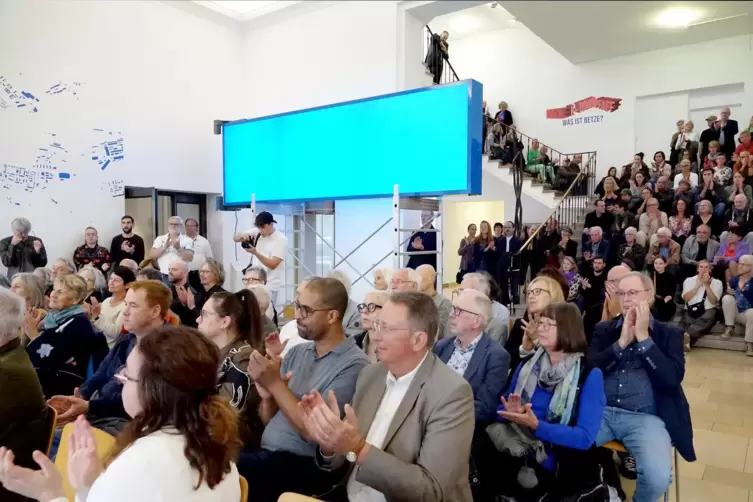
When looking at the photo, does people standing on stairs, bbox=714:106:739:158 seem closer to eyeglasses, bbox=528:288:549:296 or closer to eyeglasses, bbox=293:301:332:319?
eyeglasses, bbox=528:288:549:296

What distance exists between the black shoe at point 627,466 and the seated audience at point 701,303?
4.31 m

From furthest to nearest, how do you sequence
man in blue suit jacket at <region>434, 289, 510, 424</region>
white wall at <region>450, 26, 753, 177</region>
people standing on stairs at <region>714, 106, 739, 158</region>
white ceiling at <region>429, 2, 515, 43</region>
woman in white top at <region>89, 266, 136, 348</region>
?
white ceiling at <region>429, 2, 515, 43</region>, white wall at <region>450, 26, 753, 177</region>, people standing on stairs at <region>714, 106, 739, 158</region>, woman in white top at <region>89, 266, 136, 348</region>, man in blue suit jacket at <region>434, 289, 510, 424</region>

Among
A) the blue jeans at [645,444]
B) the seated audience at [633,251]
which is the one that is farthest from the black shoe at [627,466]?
the seated audience at [633,251]

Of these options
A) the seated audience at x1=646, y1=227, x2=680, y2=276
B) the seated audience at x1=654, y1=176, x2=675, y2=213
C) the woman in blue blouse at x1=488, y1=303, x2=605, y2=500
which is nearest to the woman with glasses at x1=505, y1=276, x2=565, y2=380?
the woman in blue blouse at x1=488, y1=303, x2=605, y2=500

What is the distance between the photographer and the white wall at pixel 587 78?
33.1 ft

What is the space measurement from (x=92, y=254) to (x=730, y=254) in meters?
7.65

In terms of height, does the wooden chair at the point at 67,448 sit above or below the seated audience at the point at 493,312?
below

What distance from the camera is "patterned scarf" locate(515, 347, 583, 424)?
2012mm

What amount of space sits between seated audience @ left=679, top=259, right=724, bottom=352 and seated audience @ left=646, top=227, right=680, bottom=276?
13.7 inches

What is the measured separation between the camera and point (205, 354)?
4.26 ft

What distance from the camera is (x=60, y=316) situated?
279cm

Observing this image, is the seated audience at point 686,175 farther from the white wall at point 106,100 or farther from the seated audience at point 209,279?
the seated audience at point 209,279

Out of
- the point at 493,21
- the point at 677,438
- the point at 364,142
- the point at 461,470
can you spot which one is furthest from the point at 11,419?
the point at 493,21

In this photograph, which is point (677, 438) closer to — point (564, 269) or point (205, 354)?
point (205, 354)
